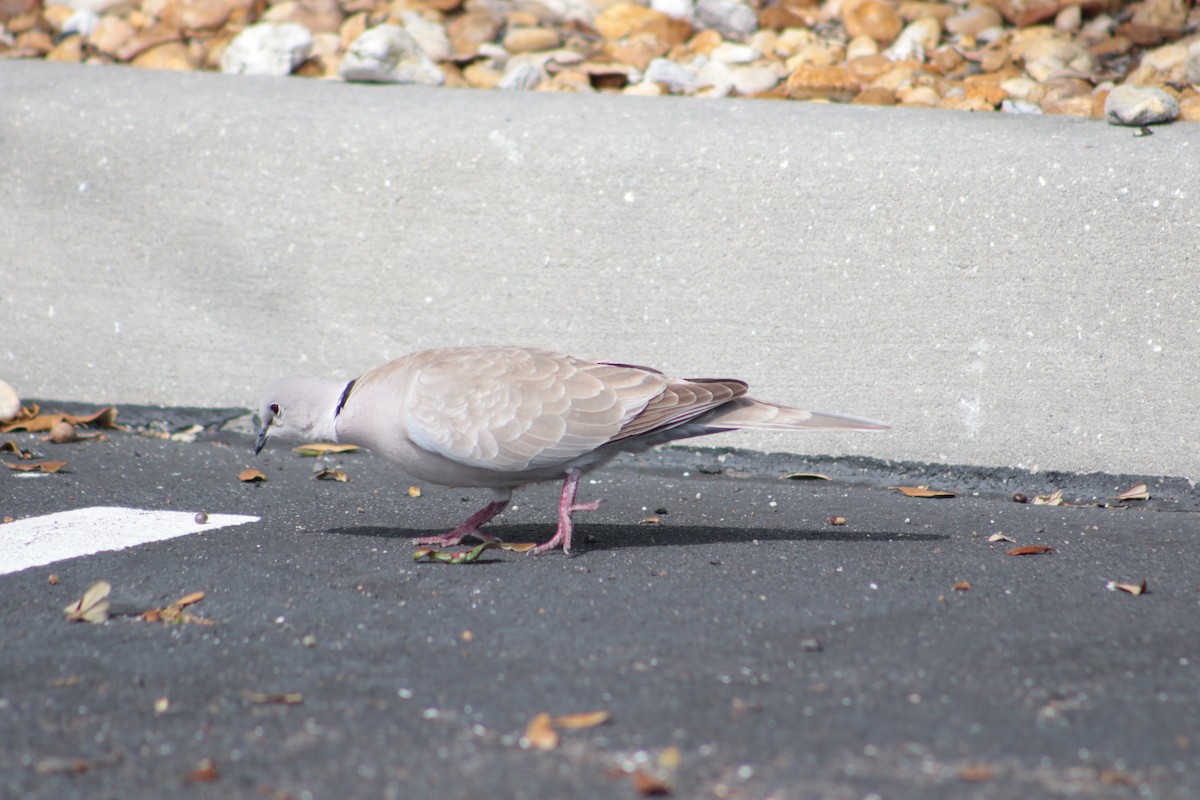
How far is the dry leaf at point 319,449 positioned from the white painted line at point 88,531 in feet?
3.51

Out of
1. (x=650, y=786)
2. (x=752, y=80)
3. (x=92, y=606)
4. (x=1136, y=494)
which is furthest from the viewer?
(x=752, y=80)

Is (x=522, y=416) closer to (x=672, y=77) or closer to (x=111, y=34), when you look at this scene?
(x=672, y=77)

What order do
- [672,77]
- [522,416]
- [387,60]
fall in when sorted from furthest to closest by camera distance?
[672,77] < [387,60] < [522,416]

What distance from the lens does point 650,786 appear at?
2.13 metres

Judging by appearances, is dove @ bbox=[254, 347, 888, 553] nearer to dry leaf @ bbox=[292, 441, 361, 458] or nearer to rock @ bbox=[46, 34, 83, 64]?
dry leaf @ bbox=[292, 441, 361, 458]

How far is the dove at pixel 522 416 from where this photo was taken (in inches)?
151

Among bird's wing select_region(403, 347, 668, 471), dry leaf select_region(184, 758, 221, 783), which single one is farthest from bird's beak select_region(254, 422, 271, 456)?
dry leaf select_region(184, 758, 221, 783)

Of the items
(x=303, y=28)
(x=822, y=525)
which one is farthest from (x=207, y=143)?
(x=822, y=525)

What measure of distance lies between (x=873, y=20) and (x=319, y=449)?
3935mm

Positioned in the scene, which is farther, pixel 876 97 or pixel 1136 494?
pixel 876 97

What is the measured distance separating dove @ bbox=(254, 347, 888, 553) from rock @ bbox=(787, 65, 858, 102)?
2546mm

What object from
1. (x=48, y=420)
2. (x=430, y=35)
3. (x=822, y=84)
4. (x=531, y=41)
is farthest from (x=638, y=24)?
(x=48, y=420)

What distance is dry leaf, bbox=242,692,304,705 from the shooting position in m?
2.53

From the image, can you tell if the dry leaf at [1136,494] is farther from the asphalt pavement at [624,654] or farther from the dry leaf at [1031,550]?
the dry leaf at [1031,550]
